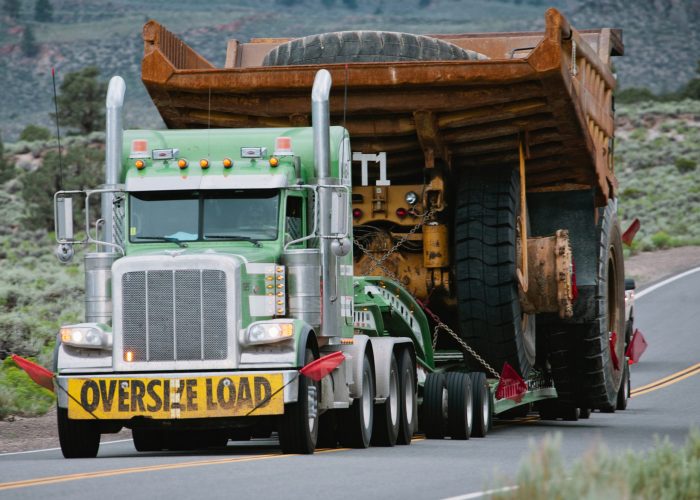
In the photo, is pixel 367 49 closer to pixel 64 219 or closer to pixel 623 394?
pixel 64 219

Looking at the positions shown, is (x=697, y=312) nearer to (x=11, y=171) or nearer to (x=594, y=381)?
(x=594, y=381)

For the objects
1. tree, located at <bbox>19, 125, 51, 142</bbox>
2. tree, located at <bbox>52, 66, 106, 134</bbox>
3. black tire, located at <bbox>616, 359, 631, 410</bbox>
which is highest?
tree, located at <bbox>52, 66, 106, 134</bbox>

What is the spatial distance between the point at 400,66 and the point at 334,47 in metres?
0.90

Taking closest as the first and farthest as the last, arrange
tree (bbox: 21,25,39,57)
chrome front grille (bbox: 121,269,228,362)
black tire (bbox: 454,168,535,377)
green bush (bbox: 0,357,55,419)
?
chrome front grille (bbox: 121,269,228,362) < black tire (bbox: 454,168,535,377) < green bush (bbox: 0,357,55,419) < tree (bbox: 21,25,39,57)

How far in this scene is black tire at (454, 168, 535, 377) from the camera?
52.7 ft

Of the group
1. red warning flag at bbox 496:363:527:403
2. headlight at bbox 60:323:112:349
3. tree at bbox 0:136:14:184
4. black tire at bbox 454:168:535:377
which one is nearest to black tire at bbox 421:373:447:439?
black tire at bbox 454:168:535:377

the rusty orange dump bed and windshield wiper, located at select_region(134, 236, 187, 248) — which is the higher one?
the rusty orange dump bed

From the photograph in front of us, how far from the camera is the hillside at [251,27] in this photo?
5340 inches

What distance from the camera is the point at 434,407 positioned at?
15742 mm

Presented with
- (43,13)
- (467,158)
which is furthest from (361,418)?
(43,13)

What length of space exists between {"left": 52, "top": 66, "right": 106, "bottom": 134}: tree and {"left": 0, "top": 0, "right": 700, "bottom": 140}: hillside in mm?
43494

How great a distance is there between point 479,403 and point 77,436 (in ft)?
16.5

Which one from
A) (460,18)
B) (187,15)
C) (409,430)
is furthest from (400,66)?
(460,18)

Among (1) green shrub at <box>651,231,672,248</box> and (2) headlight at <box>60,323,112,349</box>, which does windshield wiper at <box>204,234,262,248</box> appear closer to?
(2) headlight at <box>60,323,112,349</box>
